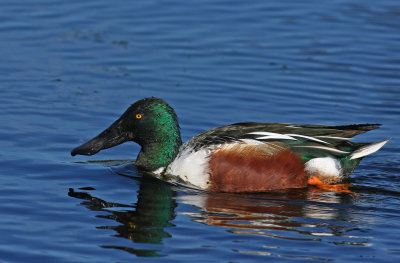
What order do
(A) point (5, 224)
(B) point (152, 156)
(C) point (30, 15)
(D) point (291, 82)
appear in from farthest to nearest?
(C) point (30, 15)
(D) point (291, 82)
(B) point (152, 156)
(A) point (5, 224)

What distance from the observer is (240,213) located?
778cm

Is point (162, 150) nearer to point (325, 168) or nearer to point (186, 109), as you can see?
point (325, 168)

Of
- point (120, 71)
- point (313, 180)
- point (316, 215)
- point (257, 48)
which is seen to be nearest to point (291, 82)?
point (257, 48)

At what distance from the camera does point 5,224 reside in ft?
24.2

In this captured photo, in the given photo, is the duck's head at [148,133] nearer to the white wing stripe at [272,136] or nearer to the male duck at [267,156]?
the male duck at [267,156]

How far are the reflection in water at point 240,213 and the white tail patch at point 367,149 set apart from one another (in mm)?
456

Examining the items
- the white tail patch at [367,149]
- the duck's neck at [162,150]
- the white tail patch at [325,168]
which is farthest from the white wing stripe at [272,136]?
the duck's neck at [162,150]

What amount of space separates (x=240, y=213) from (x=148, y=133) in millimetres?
1777

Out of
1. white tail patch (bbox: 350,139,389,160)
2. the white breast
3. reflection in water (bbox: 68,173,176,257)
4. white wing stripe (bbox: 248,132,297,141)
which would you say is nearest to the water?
reflection in water (bbox: 68,173,176,257)

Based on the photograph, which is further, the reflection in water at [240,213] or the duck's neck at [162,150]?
the duck's neck at [162,150]

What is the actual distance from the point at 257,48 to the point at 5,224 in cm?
662

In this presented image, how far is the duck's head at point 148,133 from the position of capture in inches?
356

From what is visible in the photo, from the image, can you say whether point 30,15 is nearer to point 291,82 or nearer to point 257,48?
point 257,48

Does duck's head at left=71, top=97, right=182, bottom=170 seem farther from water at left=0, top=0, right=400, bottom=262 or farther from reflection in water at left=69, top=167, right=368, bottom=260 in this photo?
reflection in water at left=69, top=167, right=368, bottom=260
